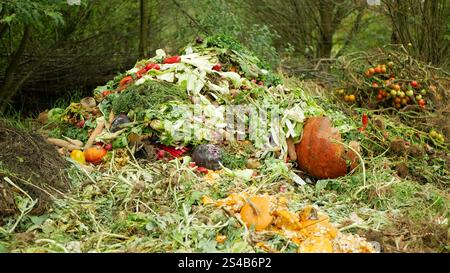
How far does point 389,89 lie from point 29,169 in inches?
170

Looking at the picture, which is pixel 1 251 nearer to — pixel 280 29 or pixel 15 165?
pixel 15 165

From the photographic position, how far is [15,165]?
4773mm

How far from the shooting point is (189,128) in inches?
234

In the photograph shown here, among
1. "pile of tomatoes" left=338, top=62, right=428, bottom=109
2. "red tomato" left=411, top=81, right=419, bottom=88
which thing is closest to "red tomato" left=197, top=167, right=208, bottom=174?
"pile of tomatoes" left=338, top=62, right=428, bottom=109

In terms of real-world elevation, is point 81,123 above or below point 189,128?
below

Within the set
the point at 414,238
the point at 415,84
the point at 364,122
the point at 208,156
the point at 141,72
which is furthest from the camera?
the point at 415,84

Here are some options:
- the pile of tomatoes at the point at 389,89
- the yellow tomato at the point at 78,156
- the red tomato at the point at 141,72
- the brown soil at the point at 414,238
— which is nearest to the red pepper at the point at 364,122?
the pile of tomatoes at the point at 389,89

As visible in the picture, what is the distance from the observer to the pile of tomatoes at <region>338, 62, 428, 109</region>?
23.9 feet

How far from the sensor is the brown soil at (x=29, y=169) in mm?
4496

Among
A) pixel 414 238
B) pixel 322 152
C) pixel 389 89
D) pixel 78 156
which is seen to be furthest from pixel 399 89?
pixel 78 156

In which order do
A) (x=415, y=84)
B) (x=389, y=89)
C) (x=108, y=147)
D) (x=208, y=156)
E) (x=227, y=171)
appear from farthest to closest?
(x=389, y=89)
(x=415, y=84)
(x=108, y=147)
(x=208, y=156)
(x=227, y=171)

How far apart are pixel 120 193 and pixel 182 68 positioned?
6.87 ft

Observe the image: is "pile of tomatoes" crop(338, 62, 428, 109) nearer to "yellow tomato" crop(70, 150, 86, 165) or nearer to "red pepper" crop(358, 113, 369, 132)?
"red pepper" crop(358, 113, 369, 132)

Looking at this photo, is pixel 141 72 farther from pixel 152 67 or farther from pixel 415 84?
pixel 415 84
